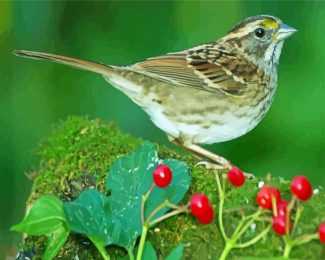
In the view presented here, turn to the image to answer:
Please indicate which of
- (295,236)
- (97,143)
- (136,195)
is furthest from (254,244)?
(97,143)

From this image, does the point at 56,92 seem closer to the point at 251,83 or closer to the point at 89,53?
the point at 89,53

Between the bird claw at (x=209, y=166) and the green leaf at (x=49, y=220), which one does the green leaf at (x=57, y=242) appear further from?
the bird claw at (x=209, y=166)

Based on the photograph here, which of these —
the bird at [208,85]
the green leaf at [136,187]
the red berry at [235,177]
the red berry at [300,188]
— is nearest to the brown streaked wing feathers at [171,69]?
the bird at [208,85]

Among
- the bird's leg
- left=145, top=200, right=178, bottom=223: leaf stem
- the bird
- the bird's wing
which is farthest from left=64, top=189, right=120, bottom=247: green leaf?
the bird's wing

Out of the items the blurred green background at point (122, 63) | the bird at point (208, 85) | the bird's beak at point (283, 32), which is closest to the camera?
the bird at point (208, 85)

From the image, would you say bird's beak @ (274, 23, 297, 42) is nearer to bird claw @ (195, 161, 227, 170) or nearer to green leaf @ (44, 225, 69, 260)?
bird claw @ (195, 161, 227, 170)

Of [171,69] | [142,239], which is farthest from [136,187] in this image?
[171,69]

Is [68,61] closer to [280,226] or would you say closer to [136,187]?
[136,187]
